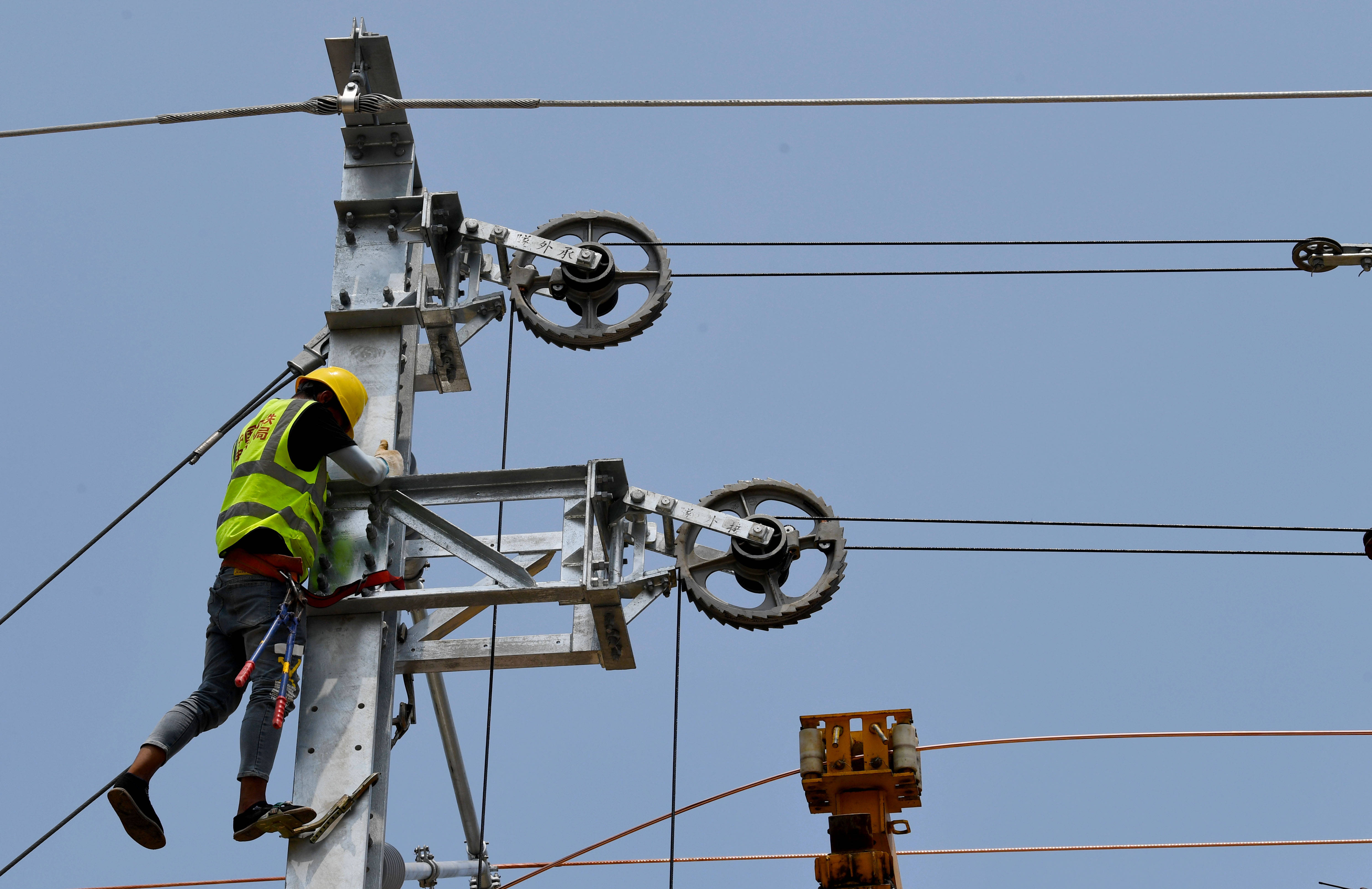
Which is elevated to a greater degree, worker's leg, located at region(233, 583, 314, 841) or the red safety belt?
the red safety belt

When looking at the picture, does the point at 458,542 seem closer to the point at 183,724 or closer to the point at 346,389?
the point at 346,389

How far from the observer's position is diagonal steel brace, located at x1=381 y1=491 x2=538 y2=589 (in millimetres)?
8016

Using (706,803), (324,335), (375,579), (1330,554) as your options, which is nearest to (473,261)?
(324,335)

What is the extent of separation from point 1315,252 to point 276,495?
5.89 meters

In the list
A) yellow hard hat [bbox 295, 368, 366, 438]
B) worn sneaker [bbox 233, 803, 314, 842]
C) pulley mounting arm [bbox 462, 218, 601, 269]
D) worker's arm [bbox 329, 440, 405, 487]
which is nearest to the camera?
worn sneaker [bbox 233, 803, 314, 842]

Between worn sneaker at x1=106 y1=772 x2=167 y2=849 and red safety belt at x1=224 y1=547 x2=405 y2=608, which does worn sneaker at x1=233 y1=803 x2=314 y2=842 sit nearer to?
worn sneaker at x1=106 y1=772 x2=167 y2=849

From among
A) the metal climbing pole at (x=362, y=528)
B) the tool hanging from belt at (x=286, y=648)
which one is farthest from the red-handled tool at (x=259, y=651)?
the metal climbing pole at (x=362, y=528)

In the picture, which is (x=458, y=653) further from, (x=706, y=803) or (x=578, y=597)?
(x=706, y=803)

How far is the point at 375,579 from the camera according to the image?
26.1 feet

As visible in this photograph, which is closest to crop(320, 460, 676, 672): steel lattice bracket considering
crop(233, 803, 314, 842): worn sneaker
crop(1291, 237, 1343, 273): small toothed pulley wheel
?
crop(233, 803, 314, 842): worn sneaker

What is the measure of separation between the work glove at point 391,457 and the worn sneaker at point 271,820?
166 cm

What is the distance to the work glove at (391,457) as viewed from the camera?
27.0 ft

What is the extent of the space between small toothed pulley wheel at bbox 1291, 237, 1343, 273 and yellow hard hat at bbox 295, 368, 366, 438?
527 centimetres

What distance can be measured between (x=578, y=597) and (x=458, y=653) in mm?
712
